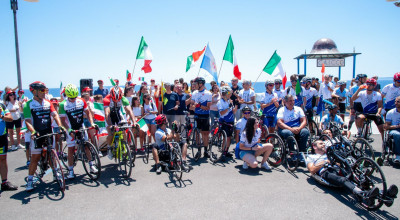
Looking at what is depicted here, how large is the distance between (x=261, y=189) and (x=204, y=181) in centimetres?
116

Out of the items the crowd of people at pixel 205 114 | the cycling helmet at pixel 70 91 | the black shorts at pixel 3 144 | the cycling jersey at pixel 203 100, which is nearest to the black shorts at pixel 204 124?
the crowd of people at pixel 205 114

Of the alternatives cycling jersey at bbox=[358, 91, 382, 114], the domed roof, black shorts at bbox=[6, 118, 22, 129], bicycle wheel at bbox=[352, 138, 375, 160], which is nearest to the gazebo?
the domed roof

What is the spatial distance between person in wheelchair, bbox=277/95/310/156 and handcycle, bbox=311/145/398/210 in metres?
1.09

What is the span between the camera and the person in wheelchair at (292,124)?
5.84 m

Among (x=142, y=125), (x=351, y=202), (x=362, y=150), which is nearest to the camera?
(x=351, y=202)

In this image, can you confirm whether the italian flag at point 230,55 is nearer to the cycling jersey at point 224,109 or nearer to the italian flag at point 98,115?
A: the cycling jersey at point 224,109

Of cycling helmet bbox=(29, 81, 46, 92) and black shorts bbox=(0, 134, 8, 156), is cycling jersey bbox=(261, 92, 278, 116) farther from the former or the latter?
black shorts bbox=(0, 134, 8, 156)

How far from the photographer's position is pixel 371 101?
6703 mm

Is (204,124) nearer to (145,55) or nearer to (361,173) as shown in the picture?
(361,173)

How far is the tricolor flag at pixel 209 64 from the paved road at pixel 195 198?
434 centimetres

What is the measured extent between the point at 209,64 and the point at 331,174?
5.81 metres

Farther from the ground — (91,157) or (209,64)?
(209,64)

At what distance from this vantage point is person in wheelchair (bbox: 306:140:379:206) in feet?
11.8

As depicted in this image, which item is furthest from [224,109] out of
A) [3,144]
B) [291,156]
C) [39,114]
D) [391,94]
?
[3,144]
